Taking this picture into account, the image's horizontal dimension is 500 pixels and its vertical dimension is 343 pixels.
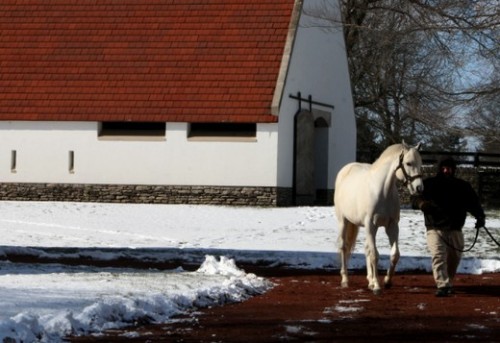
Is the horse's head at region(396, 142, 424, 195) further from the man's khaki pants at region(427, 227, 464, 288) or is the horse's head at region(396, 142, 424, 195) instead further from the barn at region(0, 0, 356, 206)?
the barn at region(0, 0, 356, 206)

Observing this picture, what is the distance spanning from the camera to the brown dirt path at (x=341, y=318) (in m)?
11.0

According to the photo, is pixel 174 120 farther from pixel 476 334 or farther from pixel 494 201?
pixel 476 334

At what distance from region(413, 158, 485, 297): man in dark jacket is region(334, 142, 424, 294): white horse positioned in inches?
14.2

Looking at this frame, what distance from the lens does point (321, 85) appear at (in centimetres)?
4009

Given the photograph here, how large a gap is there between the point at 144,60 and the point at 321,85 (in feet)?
20.0

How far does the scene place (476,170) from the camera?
3931cm

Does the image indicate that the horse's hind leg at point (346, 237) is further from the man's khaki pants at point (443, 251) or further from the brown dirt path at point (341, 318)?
the man's khaki pants at point (443, 251)


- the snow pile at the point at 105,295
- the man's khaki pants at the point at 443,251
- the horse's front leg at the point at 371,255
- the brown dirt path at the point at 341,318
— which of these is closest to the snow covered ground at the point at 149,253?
the snow pile at the point at 105,295

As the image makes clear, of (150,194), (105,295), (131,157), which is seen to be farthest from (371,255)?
(131,157)

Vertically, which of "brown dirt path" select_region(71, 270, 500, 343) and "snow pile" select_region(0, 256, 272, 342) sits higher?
"snow pile" select_region(0, 256, 272, 342)

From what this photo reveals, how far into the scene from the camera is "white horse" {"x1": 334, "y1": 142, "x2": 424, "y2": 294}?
50.2 ft

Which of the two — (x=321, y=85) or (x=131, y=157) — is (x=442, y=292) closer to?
(x=131, y=157)

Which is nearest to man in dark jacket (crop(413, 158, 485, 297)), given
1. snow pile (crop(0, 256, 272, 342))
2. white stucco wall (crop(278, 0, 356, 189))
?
snow pile (crop(0, 256, 272, 342))

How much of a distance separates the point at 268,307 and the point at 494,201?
26.4m
